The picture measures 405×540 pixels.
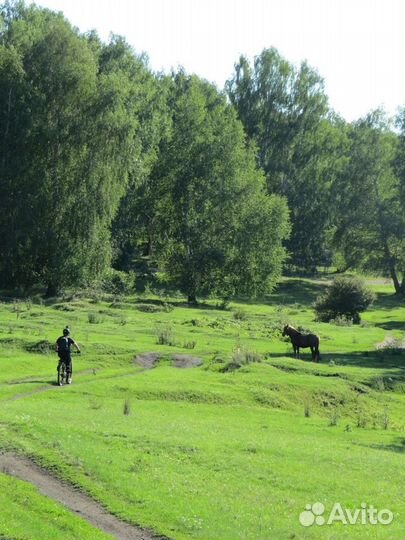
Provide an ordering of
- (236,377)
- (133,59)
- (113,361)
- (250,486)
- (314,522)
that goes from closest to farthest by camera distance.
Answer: (314,522), (250,486), (236,377), (113,361), (133,59)

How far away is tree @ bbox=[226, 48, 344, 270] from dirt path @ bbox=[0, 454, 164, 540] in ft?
337

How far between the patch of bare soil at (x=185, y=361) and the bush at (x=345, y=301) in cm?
3322

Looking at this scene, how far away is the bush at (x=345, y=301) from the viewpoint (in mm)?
76812

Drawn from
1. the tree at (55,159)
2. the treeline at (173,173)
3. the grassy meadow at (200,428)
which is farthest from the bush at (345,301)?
the tree at (55,159)

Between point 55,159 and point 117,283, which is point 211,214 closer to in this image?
point 117,283

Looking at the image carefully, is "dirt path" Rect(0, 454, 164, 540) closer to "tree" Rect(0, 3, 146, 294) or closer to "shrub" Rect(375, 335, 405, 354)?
"shrub" Rect(375, 335, 405, 354)

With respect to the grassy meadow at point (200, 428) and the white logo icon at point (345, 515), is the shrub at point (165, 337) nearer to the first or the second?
the grassy meadow at point (200, 428)

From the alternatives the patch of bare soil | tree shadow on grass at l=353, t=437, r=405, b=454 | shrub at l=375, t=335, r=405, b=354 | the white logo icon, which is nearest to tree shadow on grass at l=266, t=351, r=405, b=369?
shrub at l=375, t=335, r=405, b=354

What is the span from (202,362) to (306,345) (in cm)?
855

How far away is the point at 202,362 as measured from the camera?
45594 millimetres

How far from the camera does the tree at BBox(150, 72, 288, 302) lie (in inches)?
3425

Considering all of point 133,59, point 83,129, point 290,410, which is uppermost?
point 133,59

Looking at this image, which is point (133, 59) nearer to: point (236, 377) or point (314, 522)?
point (236, 377)

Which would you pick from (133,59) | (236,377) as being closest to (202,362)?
(236,377)
